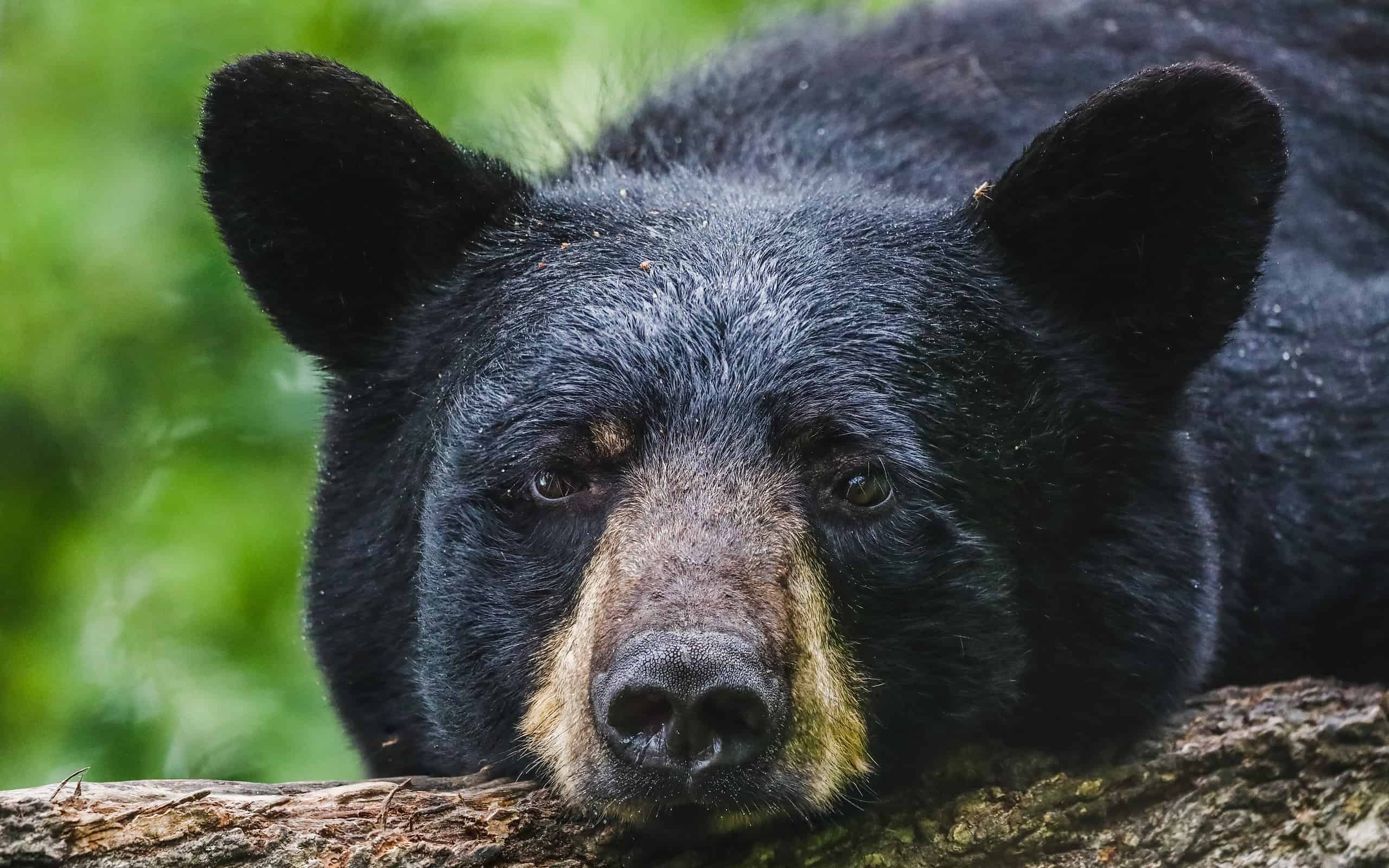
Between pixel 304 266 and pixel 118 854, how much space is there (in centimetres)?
212

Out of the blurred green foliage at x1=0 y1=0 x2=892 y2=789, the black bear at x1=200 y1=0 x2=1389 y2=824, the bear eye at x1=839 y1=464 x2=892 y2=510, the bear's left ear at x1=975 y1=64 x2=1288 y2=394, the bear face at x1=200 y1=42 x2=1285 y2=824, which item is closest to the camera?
the black bear at x1=200 y1=0 x2=1389 y2=824

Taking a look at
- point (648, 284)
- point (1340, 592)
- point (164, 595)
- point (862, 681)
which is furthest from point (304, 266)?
point (1340, 592)

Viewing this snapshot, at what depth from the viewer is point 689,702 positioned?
3.40 metres

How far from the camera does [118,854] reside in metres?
3.43

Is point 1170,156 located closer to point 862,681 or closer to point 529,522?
point 862,681

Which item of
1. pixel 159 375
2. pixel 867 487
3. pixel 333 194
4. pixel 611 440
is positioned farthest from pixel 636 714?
pixel 159 375

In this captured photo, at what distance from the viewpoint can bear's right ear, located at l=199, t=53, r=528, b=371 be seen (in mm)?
4535

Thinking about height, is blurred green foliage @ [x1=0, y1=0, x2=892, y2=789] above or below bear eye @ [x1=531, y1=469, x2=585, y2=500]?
above

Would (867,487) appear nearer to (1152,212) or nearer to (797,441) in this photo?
(797,441)

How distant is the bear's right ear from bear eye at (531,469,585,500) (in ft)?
3.35

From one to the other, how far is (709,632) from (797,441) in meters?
0.84

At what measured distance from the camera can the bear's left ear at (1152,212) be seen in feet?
14.1

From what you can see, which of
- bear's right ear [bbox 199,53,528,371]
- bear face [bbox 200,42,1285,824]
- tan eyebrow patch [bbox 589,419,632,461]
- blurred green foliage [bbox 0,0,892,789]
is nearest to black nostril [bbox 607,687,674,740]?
bear face [bbox 200,42,1285,824]

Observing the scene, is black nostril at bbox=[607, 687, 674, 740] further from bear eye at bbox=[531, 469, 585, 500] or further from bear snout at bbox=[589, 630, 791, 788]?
bear eye at bbox=[531, 469, 585, 500]
